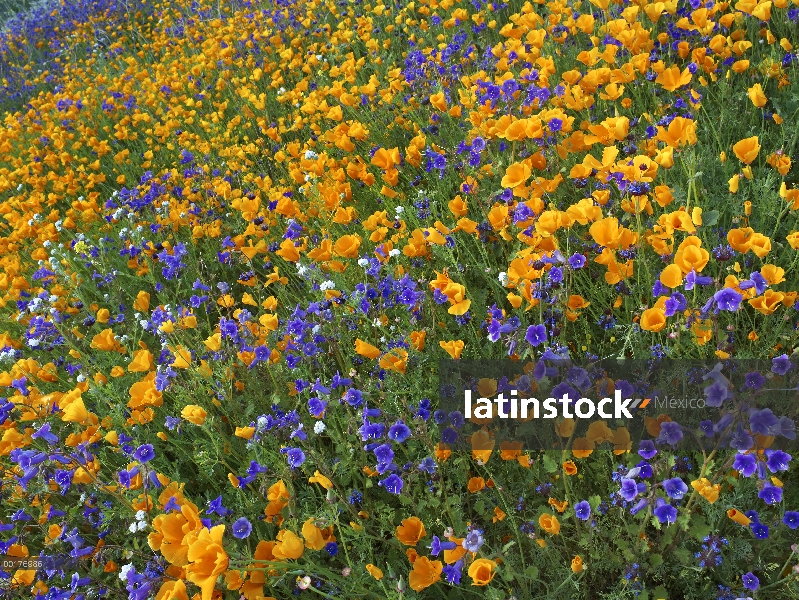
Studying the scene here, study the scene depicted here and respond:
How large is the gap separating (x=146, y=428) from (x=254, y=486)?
696mm

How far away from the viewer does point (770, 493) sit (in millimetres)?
1561

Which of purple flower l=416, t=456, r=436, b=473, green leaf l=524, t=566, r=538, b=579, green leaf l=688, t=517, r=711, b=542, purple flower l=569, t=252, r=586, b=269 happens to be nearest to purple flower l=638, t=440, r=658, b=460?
green leaf l=688, t=517, r=711, b=542

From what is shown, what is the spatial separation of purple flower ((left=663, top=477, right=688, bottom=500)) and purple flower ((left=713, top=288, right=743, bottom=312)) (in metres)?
0.49

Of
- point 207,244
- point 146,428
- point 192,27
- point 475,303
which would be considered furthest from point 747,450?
point 192,27

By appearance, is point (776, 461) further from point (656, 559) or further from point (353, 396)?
point (353, 396)

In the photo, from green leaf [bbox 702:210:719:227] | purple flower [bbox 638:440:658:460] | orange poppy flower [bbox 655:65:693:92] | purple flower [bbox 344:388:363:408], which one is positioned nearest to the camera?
purple flower [bbox 638:440:658:460]

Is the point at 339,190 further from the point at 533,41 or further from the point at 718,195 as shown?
the point at 718,195

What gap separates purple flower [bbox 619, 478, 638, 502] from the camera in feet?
5.40

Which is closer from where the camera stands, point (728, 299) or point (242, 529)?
point (728, 299)

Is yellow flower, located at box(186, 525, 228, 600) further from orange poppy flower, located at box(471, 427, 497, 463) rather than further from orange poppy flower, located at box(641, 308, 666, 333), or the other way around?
orange poppy flower, located at box(641, 308, 666, 333)

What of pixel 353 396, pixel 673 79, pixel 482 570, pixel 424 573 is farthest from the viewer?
pixel 673 79

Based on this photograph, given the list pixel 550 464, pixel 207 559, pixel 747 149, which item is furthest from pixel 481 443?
pixel 747 149

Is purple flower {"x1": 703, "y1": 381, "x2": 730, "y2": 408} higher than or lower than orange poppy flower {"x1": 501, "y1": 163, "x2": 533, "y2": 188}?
lower

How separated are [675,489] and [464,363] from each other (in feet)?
3.39
